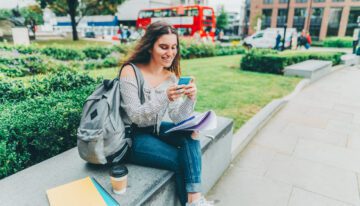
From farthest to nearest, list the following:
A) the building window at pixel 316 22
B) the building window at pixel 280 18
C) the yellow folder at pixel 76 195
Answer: the building window at pixel 280 18 → the building window at pixel 316 22 → the yellow folder at pixel 76 195

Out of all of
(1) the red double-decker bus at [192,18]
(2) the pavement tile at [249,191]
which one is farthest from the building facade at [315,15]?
(2) the pavement tile at [249,191]

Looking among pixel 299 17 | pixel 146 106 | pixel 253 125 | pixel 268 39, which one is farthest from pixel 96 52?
pixel 299 17

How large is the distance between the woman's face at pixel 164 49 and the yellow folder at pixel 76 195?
3.80 feet

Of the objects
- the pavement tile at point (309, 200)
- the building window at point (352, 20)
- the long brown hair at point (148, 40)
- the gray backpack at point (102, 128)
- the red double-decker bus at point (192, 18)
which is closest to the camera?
the gray backpack at point (102, 128)

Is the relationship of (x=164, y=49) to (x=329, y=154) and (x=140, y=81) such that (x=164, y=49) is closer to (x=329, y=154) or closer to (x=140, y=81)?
(x=140, y=81)

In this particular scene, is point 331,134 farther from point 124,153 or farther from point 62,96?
point 62,96

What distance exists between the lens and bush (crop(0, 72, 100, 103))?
281 centimetres

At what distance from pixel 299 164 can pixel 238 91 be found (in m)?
3.41

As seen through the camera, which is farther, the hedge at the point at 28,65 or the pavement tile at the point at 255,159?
the hedge at the point at 28,65

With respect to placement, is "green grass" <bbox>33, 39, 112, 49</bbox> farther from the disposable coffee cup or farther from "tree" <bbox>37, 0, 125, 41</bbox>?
the disposable coffee cup

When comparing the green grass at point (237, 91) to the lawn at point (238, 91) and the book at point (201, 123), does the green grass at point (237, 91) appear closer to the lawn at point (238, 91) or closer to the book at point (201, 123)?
the lawn at point (238, 91)

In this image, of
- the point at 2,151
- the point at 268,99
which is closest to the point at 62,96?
the point at 2,151

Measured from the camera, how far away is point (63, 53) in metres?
9.75

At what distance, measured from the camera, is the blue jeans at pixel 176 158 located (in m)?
1.95
